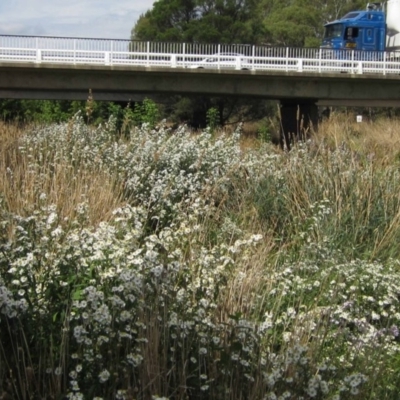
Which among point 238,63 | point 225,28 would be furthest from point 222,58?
point 225,28

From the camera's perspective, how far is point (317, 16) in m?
73.8

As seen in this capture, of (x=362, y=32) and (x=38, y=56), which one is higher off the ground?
(x=362, y=32)

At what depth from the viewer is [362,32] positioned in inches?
1681

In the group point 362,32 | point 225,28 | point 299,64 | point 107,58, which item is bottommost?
point 299,64

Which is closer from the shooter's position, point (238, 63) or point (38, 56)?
point (38, 56)

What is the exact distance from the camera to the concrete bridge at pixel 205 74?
31328 mm

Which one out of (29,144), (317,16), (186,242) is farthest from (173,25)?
(186,242)

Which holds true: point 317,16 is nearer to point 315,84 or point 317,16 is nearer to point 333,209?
point 315,84

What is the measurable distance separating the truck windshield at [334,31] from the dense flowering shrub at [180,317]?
3723cm

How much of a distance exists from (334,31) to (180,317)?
134ft

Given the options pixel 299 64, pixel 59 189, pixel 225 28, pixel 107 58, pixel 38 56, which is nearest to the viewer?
pixel 59 189

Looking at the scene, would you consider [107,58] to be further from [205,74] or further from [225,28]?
[225,28]

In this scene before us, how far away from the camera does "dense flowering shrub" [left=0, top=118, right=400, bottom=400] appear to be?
4309 millimetres

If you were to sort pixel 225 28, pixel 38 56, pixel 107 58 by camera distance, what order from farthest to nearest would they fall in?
pixel 225 28 → pixel 107 58 → pixel 38 56
